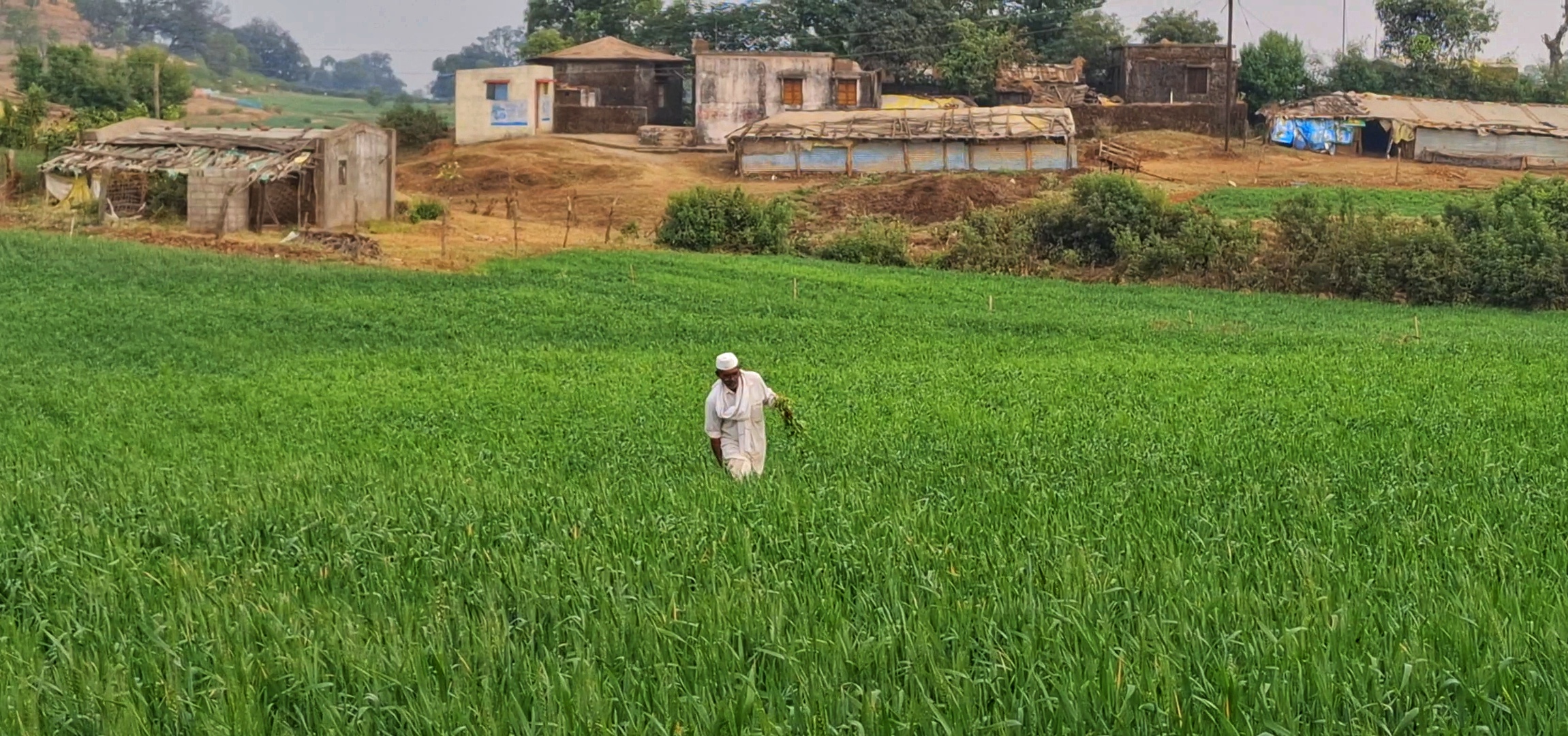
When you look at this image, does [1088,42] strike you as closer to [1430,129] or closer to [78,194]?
[1430,129]

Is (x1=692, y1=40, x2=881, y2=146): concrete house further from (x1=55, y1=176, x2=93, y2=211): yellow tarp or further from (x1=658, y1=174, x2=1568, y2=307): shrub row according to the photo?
(x1=55, y1=176, x2=93, y2=211): yellow tarp

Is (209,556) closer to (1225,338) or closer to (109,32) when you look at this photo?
(1225,338)

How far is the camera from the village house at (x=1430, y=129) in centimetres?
5781

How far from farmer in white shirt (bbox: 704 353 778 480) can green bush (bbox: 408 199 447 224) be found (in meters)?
34.5

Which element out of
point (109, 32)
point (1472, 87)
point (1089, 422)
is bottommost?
point (1089, 422)

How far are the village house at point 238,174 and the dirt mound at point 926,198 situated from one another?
1485 cm

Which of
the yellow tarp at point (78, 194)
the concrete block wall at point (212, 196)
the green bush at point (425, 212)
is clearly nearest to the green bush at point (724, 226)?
the green bush at point (425, 212)

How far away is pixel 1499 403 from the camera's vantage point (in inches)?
593

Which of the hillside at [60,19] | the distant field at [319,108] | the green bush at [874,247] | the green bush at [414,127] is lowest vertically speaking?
the green bush at [874,247]

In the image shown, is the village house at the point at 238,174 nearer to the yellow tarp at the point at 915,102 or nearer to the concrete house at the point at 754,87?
the concrete house at the point at 754,87

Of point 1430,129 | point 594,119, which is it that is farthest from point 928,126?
point 1430,129

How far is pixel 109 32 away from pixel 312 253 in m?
160

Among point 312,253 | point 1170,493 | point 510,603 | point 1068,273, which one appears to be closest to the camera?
point 510,603

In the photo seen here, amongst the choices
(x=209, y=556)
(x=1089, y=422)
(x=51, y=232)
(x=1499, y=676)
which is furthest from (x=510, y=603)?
(x=51, y=232)
